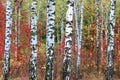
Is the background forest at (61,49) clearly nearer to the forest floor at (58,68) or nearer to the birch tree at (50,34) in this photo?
the forest floor at (58,68)

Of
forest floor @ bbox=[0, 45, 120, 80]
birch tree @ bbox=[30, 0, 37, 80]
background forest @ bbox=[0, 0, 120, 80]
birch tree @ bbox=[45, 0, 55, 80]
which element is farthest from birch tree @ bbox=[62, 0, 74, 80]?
forest floor @ bbox=[0, 45, 120, 80]

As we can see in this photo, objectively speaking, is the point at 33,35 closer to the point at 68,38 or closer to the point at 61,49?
the point at 68,38

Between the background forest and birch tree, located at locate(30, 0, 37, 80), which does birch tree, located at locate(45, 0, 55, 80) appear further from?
the background forest

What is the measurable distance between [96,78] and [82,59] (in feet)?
15.0

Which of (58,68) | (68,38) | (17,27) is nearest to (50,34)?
(68,38)

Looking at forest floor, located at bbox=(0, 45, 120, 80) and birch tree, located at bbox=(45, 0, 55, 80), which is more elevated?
birch tree, located at bbox=(45, 0, 55, 80)

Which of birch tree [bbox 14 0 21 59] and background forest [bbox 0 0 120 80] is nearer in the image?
background forest [bbox 0 0 120 80]

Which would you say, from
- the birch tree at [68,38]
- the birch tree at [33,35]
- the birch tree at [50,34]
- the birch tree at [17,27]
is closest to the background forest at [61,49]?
the birch tree at [17,27]

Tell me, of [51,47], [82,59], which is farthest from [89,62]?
[51,47]

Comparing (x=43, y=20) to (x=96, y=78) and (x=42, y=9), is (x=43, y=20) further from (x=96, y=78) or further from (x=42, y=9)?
(x=96, y=78)

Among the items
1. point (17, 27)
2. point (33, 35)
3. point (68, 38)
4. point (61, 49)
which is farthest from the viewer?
point (17, 27)

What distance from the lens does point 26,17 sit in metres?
41.8

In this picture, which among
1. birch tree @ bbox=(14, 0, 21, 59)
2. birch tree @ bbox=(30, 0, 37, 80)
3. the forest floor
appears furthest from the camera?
birch tree @ bbox=(14, 0, 21, 59)

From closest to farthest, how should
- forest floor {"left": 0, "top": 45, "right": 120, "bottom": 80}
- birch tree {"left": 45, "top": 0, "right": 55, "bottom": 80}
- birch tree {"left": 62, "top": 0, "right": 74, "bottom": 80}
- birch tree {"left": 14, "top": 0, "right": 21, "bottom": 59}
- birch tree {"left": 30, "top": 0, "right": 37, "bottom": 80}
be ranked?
birch tree {"left": 62, "top": 0, "right": 74, "bottom": 80}, birch tree {"left": 45, "top": 0, "right": 55, "bottom": 80}, birch tree {"left": 30, "top": 0, "right": 37, "bottom": 80}, forest floor {"left": 0, "top": 45, "right": 120, "bottom": 80}, birch tree {"left": 14, "top": 0, "right": 21, "bottom": 59}
